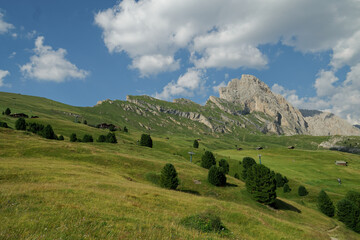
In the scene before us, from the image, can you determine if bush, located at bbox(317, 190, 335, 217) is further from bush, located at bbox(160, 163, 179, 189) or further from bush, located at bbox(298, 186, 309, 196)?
bush, located at bbox(160, 163, 179, 189)

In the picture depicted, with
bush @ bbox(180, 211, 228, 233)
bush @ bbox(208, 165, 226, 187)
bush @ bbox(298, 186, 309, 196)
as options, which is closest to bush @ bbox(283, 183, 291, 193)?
bush @ bbox(298, 186, 309, 196)

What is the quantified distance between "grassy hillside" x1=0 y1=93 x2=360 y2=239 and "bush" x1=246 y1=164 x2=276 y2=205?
2.43m

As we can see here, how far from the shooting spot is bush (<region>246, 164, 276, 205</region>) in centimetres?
5306

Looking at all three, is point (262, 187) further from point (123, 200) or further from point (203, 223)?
point (123, 200)

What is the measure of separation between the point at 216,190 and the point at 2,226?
50.9m

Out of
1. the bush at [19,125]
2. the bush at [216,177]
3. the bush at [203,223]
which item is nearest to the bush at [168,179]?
the bush at [216,177]

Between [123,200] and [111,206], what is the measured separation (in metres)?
3.71

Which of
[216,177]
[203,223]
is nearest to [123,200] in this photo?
[203,223]

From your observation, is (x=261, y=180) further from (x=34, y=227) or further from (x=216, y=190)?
(x=34, y=227)

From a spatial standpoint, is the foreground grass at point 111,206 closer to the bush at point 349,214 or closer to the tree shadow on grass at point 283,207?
the tree shadow on grass at point 283,207

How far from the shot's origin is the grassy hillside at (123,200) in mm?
10900

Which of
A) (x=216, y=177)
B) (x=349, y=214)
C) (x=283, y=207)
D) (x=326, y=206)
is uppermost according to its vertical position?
(x=216, y=177)

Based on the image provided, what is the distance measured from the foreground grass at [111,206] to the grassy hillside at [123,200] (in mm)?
59

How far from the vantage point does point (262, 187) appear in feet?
175
